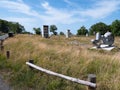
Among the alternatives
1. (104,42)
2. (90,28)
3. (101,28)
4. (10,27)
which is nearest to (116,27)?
(101,28)

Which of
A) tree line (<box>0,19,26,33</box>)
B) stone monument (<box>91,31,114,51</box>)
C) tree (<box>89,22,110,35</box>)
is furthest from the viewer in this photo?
tree line (<box>0,19,26,33</box>)

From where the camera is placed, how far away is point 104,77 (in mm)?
8516

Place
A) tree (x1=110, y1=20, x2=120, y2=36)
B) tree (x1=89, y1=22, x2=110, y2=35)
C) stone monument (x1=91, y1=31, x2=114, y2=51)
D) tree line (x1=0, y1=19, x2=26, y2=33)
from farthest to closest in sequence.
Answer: tree line (x1=0, y1=19, x2=26, y2=33) → tree (x1=89, y1=22, x2=110, y2=35) → tree (x1=110, y1=20, x2=120, y2=36) → stone monument (x1=91, y1=31, x2=114, y2=51)

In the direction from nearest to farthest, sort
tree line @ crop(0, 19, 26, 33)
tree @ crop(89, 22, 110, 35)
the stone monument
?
the stone monument
tree @ crop(89, 22, 110, 35)
tree line @ crop(0, 19, 26, 33)

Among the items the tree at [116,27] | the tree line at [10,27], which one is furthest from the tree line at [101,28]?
the tree line at [10,27]

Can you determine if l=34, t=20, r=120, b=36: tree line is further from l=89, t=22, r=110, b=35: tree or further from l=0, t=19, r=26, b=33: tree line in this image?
l=0, t=19, r=26, b=33: tree line

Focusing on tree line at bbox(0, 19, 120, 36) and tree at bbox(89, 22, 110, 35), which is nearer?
tree line at bbox(0, 19, 120, 36)

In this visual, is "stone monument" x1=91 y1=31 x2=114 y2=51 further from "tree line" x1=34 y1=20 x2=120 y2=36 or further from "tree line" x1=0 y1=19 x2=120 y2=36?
"tree line" x1=34 y1=20 x2=120 y2=36

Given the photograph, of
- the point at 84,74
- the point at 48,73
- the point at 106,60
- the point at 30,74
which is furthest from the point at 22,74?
the point at 106,60

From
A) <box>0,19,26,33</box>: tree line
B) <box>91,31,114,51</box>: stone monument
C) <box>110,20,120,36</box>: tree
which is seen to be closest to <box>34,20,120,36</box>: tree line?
<box>110,20,120,36</box>: tree

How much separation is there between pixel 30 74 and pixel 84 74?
2188 mm

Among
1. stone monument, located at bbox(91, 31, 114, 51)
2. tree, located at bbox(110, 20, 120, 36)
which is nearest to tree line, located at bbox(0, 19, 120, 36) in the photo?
tree, located at bbox(110, 20, 120, 36)

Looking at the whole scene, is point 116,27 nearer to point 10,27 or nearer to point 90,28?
point 90,28

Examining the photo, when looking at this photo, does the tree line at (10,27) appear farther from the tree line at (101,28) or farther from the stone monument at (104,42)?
the stone monument at (104,42)
